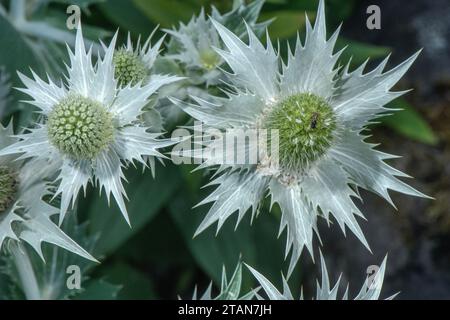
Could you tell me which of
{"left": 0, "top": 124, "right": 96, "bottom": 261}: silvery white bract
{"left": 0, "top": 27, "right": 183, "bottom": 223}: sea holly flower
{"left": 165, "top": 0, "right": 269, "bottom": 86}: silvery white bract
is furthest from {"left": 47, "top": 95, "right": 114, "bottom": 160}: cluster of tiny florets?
{"left": 165, "top": 0, "right": 269, "bottom": 86}: silvery white bract

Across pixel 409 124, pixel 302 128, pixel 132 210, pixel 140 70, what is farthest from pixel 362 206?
pixel 140 70

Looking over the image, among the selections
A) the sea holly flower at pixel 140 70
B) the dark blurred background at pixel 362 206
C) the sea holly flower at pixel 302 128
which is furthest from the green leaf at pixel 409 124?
the sea holly flower at pixel 140 70

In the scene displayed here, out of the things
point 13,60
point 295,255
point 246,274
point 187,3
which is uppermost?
point 187,3

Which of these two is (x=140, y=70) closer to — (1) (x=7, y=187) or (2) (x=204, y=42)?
(2) (x=204, y=42)

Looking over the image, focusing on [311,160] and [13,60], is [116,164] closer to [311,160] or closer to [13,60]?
[311,160]

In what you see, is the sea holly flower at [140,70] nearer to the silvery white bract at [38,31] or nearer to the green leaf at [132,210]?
the silvery white bract at [38,31]
